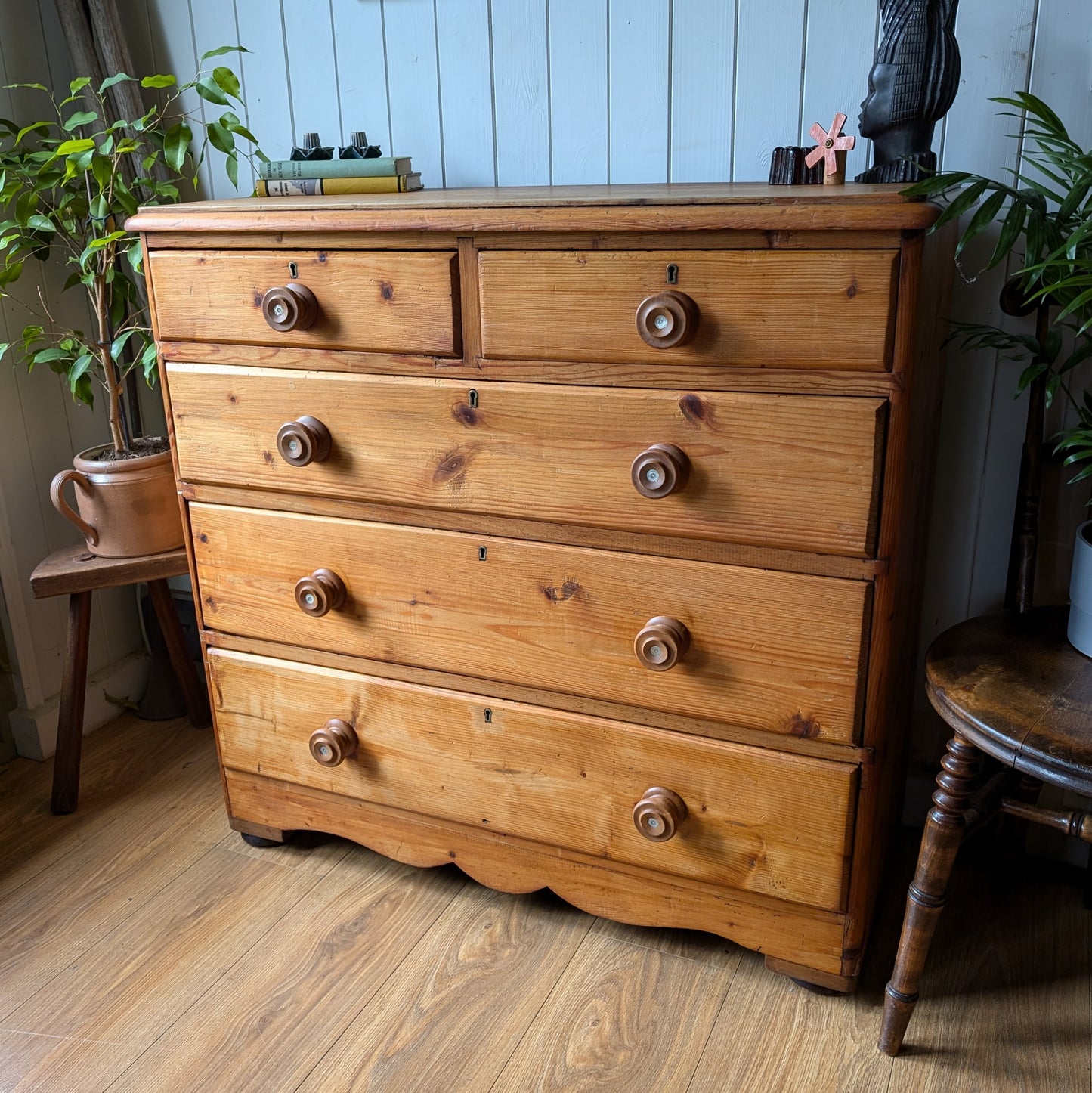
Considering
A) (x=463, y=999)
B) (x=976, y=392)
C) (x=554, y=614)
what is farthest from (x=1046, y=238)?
(x=463, y=999)

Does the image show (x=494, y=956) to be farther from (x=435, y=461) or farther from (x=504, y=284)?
(x=504, y=284)

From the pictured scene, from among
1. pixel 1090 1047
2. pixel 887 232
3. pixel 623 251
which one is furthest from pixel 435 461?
pixel 1090 1047

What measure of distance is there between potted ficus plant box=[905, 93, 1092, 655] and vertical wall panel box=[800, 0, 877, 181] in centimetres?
21

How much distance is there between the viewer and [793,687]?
123cm

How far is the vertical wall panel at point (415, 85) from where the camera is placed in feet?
5.48

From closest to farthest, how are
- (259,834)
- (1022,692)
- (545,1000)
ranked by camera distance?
(1022,692)
(545,1000)
(259,834)

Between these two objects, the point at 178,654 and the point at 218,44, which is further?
the point at 178,654

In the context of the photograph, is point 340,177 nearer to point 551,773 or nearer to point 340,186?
point 340,186

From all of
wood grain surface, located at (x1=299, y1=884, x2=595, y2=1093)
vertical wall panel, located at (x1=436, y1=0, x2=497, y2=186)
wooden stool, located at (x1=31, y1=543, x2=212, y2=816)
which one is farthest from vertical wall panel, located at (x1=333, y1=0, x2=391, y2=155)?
wood grain surface, located at (x1=299, y1=884, x2=595, y2=1093)

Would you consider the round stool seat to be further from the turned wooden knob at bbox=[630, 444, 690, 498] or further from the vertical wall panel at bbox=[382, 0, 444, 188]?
the vertical wall panel at bbox=[382, 0, 444, 188]

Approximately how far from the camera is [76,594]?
1795mm

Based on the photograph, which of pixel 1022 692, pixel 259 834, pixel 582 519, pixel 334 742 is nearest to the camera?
pixel 1022 692

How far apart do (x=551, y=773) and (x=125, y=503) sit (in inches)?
35.1

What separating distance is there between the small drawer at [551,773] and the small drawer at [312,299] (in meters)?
0.49
